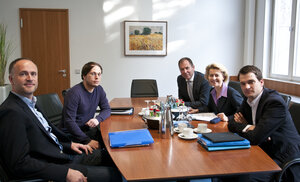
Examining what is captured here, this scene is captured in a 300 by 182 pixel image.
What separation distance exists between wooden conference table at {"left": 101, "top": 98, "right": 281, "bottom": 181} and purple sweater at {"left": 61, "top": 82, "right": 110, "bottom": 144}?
0.63m

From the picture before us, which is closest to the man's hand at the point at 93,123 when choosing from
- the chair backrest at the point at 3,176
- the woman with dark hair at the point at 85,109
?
the woman with dark hair at the point at 85,109

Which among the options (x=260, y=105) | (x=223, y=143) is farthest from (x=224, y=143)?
(x=260, y=105)

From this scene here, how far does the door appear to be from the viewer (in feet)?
16.5

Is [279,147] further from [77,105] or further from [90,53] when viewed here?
[90,53]

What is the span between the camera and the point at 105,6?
511 cm

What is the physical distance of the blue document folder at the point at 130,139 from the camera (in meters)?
1.72

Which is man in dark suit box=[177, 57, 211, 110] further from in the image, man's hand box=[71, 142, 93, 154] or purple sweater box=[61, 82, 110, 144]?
man's hand box=[71, 142, 93, 154]

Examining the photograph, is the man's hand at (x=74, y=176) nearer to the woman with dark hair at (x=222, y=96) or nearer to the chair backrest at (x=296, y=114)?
the woman with dark hair at (x=222, y=96)

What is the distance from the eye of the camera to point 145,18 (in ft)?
17.1

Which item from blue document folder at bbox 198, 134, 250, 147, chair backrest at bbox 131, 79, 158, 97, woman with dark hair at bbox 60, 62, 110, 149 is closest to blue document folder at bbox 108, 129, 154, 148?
blue document folder at bbox 198, 134, 250, 147

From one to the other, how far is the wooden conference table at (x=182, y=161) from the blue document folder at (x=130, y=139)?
33 mm

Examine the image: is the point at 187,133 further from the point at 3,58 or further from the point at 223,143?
the point at 3,58

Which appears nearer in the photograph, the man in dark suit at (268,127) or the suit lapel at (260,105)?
the man in dark suit at (268,127)

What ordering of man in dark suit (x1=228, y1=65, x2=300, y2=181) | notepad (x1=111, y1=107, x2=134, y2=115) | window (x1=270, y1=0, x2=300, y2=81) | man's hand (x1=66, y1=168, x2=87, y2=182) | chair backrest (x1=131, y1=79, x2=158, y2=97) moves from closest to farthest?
man's hand (x1=66, y1=168, x2=87, y2=182)
man in dark suit (x1=228, y1=65, x2=300, y2=181)
notepad (x1=111, y1=107, x2=134, y2=115)
window (x1=270, y1=0, x2=300, y2=81)
chair backrest (x1=131, y1=79, x2=158, y2=97)
